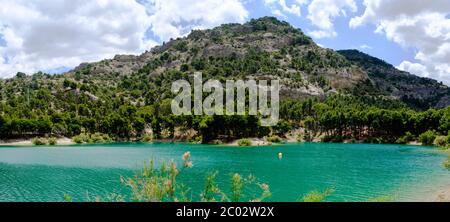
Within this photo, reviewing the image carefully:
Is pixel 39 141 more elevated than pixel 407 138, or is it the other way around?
pixel 407 138

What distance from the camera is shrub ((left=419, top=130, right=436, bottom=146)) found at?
120 metres

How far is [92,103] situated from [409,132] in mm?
130149

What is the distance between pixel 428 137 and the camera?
12088 centimetres

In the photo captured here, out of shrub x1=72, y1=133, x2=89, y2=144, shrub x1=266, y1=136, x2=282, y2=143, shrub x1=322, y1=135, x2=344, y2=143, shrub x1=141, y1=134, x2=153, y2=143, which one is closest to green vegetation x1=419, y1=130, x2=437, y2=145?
shrub x1=322, y1=135, x2=344, y2=143

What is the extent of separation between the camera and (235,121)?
13012cm

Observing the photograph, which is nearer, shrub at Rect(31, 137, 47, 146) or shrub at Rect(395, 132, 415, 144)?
shrub at Rect(31, 137, 47, 146)

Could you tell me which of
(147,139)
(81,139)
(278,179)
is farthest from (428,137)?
(81,139)

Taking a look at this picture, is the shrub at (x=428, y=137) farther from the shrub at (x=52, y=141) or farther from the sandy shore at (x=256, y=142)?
the shrub at (x=52, y=141)

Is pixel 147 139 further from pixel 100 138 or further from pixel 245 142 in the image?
pixel 245 142

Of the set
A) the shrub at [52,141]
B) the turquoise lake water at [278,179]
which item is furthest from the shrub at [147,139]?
the turquoise lake water at [278,179]

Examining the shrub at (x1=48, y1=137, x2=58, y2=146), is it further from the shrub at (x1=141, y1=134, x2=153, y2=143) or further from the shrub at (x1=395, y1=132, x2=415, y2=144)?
the shrub at (x1=395, y1=132, x2=415, y2=144)

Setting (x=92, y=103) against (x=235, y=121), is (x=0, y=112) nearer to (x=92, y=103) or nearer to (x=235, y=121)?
(x=92, y=103)

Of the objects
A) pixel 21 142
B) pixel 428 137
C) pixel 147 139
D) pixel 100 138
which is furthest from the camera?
pixel 147 139
